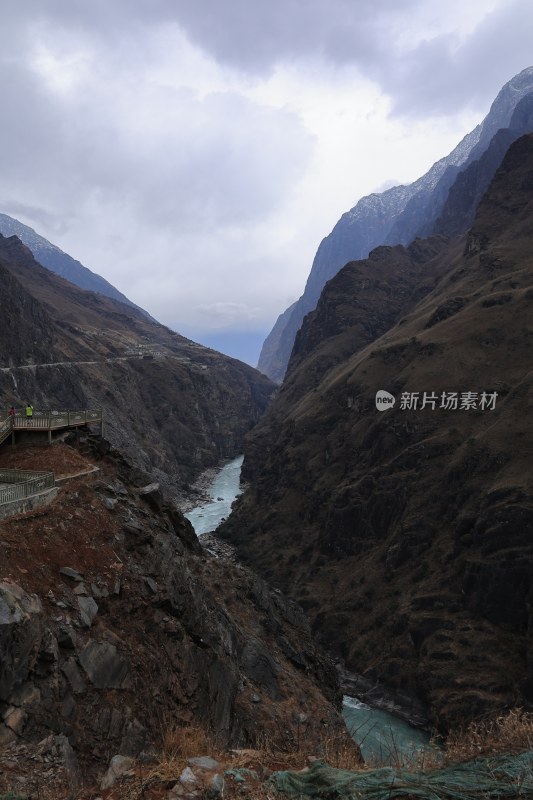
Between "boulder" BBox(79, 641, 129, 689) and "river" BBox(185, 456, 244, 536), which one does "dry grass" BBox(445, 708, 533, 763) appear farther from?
"river" BBox(185, 456, 244, 536)

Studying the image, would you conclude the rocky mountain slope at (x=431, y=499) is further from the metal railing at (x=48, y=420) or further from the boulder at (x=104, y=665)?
the metal railing at (x=48, y=420)

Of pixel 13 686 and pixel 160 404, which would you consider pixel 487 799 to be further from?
pixel 160 404

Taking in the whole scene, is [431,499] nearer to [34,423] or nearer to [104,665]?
[34,423]

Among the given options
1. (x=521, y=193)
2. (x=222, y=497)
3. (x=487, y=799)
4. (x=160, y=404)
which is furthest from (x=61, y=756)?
(x=521, y=193)

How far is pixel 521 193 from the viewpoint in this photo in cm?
14088

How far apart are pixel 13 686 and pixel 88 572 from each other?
5.65 meters

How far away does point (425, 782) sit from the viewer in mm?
7695

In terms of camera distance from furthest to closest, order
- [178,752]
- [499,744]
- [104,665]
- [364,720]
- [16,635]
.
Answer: [364,720]
[104,665]
[16,635]
[178,752]
[499,744]

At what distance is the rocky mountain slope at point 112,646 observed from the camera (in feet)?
42.5

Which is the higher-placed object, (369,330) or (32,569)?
(369,330)

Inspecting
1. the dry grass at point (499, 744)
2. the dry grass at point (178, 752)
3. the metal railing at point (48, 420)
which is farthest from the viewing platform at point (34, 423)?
the dry grass at point (499, 744)

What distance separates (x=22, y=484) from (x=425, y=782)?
16261 millimetres

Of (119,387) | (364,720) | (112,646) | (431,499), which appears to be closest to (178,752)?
(112,646)

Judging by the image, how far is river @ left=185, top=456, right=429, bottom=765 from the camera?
9914mm
